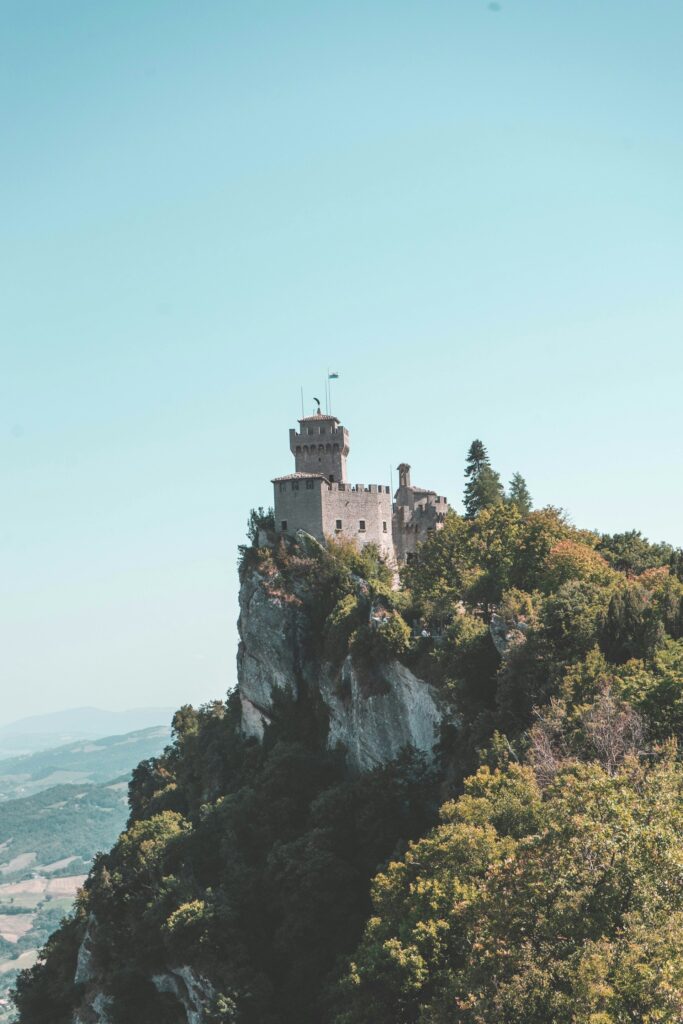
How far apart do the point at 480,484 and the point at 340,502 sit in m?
13.6

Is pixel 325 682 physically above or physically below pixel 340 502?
below

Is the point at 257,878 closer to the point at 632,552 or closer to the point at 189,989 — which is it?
the point at 189,989

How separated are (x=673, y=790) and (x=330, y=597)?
133ft

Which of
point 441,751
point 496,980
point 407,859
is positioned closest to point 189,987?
point 441,751

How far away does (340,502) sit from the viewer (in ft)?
226

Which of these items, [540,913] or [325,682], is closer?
[540,913]

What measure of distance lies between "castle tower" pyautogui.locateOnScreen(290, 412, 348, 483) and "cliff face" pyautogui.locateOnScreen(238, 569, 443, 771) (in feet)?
29.0

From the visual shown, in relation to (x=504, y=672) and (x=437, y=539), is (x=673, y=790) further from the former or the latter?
(x=437, y=539)

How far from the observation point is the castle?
68.4 m

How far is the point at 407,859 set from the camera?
34.9 meters

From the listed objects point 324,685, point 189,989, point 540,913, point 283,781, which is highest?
point 324,685

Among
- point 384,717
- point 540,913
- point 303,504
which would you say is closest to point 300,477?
point 303,504

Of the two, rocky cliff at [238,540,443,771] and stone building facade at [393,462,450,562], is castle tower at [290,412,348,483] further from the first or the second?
rocky cliff at [238,540,443,771]

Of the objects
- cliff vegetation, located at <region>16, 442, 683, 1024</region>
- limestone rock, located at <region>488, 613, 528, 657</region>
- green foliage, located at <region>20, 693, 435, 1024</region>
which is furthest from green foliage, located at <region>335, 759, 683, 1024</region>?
limestone rock, located at <region>488, 613, 528, 657</region>
